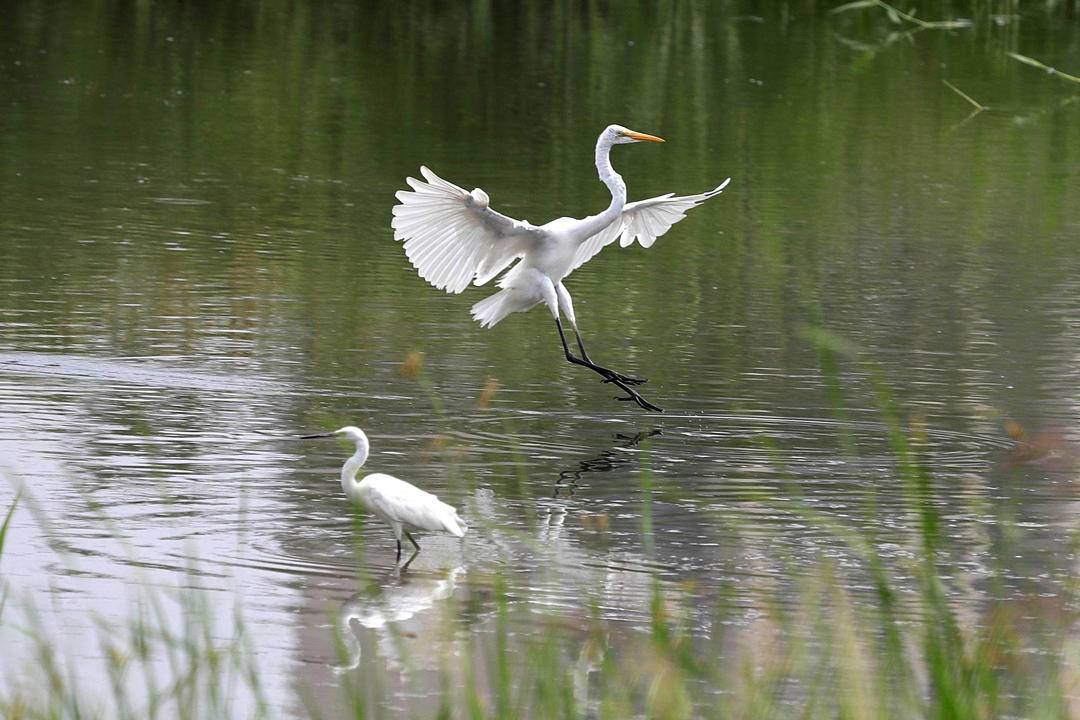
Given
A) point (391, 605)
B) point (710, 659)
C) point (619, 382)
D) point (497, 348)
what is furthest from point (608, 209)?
point (710, 659)

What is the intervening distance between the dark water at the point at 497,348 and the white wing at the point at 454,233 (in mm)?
556

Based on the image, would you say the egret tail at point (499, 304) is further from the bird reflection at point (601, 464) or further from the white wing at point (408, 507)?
the white wing at point (408, 507)

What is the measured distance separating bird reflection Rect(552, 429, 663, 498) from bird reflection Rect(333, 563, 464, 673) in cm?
136

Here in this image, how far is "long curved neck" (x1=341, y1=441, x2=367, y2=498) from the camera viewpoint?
6.54m

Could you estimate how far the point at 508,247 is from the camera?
32.9 feet

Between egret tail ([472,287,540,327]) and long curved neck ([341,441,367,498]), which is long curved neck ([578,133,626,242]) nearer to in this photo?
egret tail ([472,287,540,327])

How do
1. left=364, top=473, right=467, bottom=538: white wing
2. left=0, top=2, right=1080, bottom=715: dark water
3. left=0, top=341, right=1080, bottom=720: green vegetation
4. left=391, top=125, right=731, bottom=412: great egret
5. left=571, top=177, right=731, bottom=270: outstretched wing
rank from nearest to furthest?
left=0, top=341, right=1080, bottom=720: green vegetation → left=364, top=473, right=467, bottom=538: white wing → left=0, top=2, right=1080, bottom=715: dark water → left=391, top=125, right=731, bottom=412: great egret → left=571, top=177, right=731, bottom=270: outstretched wing

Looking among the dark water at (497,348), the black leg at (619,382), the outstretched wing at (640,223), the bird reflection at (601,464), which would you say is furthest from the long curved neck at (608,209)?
the bird reflection at (601,464)

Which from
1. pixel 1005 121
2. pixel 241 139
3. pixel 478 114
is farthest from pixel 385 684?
pixel 1005 121

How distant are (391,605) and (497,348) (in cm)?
477

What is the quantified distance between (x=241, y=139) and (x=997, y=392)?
35.9ft

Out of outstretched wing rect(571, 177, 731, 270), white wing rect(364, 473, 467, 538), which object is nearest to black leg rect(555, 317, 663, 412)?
outstretched wing rect(571, 177, 731, 270)

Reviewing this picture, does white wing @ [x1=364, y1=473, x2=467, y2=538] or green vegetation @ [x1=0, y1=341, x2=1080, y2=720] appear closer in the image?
green vegetation @ [x1=0, y1=341, x2=1080, y2=720]

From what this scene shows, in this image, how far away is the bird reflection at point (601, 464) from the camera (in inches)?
312
